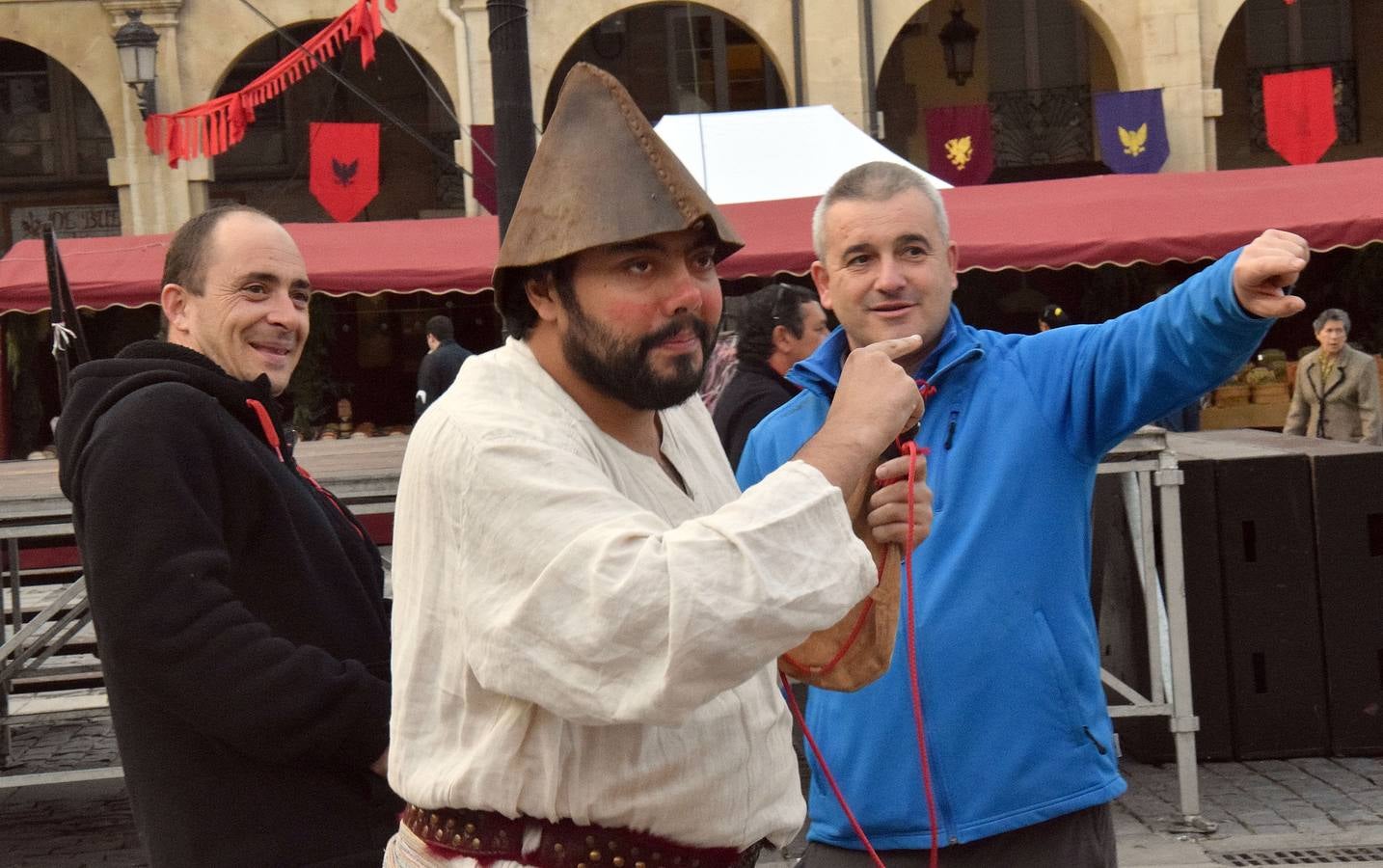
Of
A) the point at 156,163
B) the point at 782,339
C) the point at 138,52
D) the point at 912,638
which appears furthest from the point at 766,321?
the point at 156,163

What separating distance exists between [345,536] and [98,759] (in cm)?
607

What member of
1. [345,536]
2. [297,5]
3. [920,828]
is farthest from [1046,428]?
[297,5]

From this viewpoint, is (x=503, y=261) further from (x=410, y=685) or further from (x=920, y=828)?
(x=920, y=828)

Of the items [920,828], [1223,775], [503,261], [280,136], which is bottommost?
[1223,775]

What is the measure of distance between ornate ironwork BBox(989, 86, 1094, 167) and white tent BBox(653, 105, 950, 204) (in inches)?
342

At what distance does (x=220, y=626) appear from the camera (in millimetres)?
2775

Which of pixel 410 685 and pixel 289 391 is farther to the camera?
pixel 289 391

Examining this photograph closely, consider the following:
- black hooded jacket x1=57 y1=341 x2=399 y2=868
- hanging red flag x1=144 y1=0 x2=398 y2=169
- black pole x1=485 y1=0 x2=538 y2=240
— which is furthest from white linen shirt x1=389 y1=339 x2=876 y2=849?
hanging red flag x1=144 y1=0 x2=398 y2=169

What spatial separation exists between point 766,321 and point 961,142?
11.5 m

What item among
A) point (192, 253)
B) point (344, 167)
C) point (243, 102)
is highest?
point (243, 102)

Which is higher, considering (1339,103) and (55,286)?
(1339,103)

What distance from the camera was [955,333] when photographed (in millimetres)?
3258

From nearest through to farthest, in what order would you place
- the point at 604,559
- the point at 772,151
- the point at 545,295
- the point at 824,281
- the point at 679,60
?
the point at 604,559, the point at 545,295, the point at 824,281, the point at 772,151, the point at 679,60

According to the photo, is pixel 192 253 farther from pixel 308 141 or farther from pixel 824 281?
pixel 308 141
